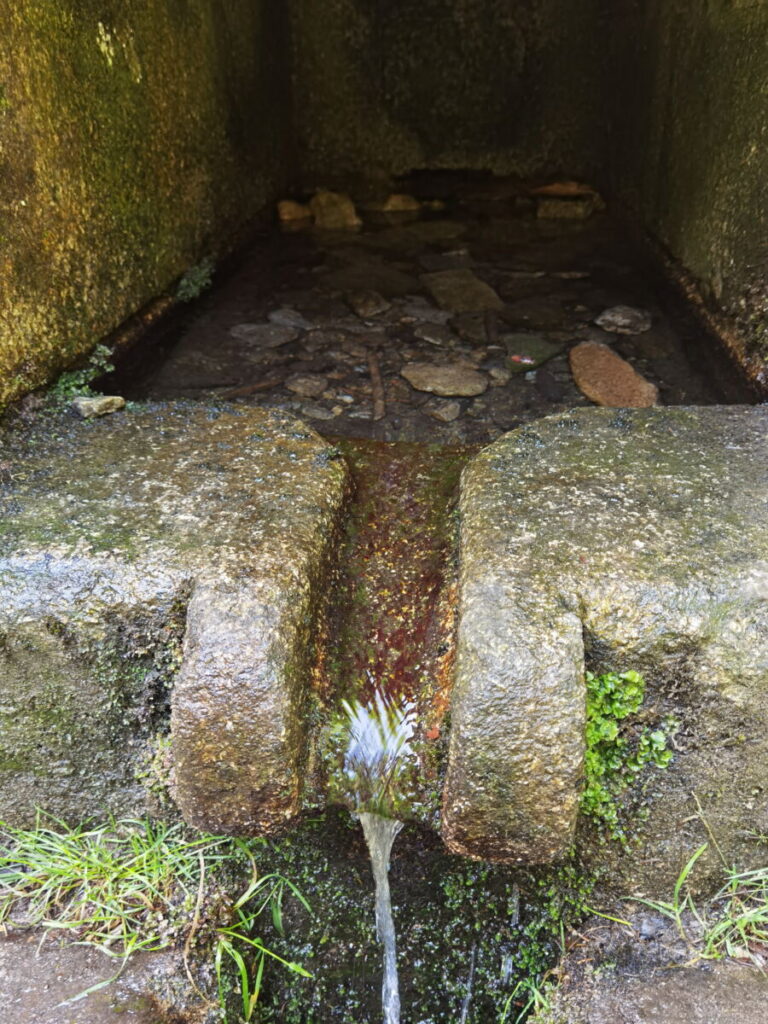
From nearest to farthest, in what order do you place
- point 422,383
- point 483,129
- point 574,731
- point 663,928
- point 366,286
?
point 574,731, point 663,928, point 422,383, point 366,286, point 483,129

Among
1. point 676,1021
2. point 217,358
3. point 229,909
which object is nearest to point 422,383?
point 217,358

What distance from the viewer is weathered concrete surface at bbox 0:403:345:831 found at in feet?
4.96

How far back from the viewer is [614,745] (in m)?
1.62

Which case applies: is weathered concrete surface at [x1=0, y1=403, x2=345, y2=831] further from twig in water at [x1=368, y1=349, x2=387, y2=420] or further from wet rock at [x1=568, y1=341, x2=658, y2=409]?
wet rock at [x1=568, y1=341, x2=658, y2=409]

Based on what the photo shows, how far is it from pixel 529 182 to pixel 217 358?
10.5 feet

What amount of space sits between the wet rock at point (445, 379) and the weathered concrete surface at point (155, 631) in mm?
1176

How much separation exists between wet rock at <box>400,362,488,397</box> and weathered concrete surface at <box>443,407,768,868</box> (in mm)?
1158

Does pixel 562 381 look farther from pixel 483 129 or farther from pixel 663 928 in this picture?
pixel 483 129

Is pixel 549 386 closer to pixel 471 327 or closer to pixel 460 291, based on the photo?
pixel 471 327

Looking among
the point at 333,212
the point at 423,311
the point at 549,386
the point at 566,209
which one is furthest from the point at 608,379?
the point at 333,212

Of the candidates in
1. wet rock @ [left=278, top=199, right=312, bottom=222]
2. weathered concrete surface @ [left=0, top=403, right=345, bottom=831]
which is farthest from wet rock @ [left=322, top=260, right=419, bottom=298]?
weathered concrete surface @ [left=0, top=403, right=345, bottom=831]

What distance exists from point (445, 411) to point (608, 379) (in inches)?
27.4

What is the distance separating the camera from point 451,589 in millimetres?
1795

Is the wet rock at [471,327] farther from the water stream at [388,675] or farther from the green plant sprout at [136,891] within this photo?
the green plant sprout at [136,891]
